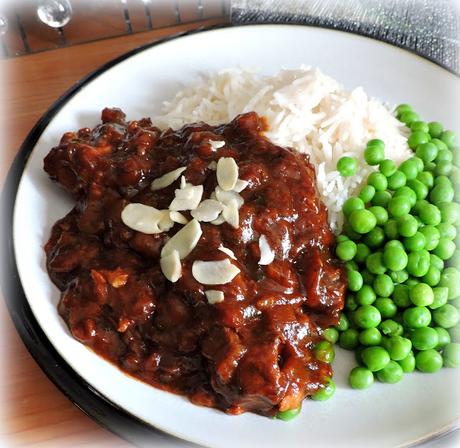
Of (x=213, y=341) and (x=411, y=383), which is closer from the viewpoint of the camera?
(x=213, y=341)

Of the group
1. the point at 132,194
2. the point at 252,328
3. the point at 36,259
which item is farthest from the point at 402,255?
the point at 36,259

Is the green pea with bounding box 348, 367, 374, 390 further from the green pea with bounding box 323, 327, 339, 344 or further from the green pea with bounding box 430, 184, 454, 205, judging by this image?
the green pea with bounding box 430, 184, 454, 205

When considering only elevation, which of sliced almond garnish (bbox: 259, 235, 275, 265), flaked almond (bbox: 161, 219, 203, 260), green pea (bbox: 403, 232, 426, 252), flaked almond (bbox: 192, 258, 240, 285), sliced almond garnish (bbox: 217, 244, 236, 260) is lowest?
green pea (bbox: 403, 232, 426, 252)

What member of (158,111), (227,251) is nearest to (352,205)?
(227,251)

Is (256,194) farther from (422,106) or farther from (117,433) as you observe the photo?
(422,106)

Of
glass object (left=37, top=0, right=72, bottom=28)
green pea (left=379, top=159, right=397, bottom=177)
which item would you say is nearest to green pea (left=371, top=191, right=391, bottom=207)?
green pea (left=379, top=159, right=397, bottom=177)

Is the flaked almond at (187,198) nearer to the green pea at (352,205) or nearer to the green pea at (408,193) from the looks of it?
the green pea at (352,205)

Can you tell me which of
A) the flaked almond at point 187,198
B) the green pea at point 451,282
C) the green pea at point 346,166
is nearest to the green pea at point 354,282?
the green pea at point 451,282
